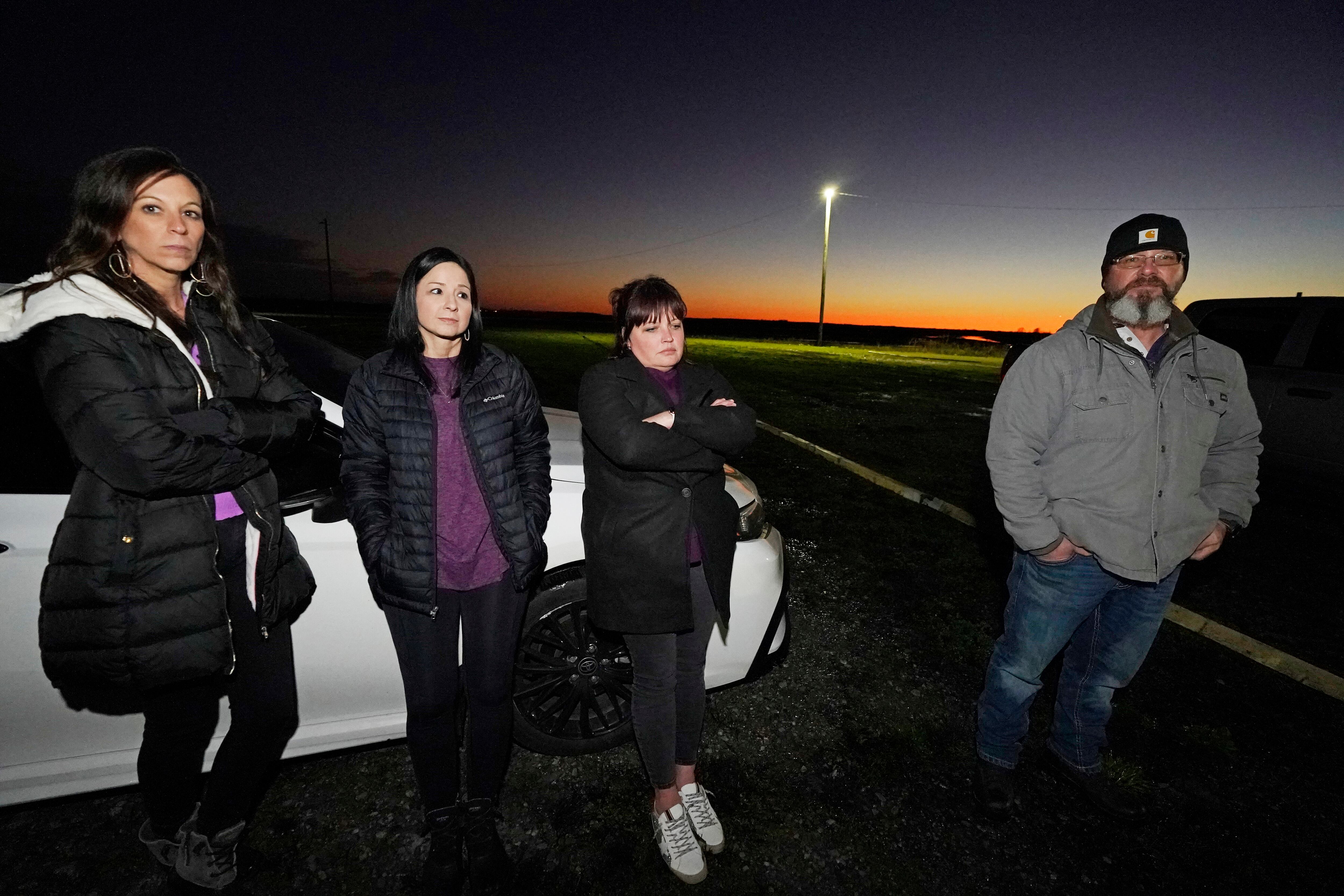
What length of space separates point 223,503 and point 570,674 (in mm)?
1354

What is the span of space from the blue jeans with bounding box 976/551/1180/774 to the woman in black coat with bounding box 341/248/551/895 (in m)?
1.79

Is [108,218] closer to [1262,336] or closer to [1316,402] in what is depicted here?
[1316,402]

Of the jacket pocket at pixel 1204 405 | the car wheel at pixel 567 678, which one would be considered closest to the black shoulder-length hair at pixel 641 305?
the car wheel at pixel 567 678

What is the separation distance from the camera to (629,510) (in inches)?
71.6

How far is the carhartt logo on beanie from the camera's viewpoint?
1.92 metres

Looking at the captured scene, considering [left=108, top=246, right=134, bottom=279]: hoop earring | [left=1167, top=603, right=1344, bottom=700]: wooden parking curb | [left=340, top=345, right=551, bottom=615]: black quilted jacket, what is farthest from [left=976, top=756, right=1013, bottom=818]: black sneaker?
[left=108, top=246, right=134, bottom=279]: hoop earring

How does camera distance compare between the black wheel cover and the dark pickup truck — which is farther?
the dark pickup truck

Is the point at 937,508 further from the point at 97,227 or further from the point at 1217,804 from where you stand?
the point at 97,227

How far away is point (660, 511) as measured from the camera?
→ 1814mm

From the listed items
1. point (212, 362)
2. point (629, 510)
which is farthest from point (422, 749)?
point (212, 362)

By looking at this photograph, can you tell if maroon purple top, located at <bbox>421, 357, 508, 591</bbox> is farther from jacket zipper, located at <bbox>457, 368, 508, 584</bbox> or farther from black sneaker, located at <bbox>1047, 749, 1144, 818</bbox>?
black sneaker, located at <bbox>1047, 749, 1144, 818</bbox>

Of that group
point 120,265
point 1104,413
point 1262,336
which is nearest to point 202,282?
point 120,265

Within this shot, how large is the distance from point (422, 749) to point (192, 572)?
0.85 meters

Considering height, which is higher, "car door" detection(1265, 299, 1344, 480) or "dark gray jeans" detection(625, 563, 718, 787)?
"car door" detection(1265, 299, 1344, 480)
